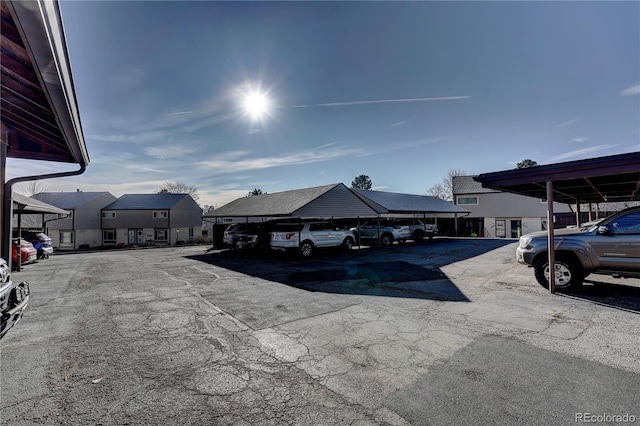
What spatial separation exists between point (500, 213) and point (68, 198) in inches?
2237

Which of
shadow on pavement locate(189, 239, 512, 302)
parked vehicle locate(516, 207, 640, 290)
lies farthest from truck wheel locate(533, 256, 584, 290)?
shadow on pavement locate(189, 239, 512, 302)

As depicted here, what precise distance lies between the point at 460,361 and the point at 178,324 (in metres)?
4.71

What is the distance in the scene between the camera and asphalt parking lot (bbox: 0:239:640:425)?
9.47 ft

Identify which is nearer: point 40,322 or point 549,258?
point 40,322

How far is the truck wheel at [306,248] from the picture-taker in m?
15.0

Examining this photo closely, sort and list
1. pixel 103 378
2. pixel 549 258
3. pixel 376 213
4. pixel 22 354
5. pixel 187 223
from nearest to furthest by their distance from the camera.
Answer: pixel 103 378, pixel 22 354, pixel 549 258, pixel 376 213, pixel 187 223

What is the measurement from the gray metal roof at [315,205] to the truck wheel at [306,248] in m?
1.45

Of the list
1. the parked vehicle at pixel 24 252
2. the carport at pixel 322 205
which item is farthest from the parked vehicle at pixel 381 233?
the parked vehicle at pixel 24 252

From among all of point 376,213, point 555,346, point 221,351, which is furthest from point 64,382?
point 376,213

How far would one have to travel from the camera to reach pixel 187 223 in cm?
4669

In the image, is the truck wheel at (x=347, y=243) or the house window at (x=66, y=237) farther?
the house window at (x=66, y=237)

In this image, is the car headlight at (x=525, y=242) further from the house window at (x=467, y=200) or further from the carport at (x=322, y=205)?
the house window at (x=467, y=200)

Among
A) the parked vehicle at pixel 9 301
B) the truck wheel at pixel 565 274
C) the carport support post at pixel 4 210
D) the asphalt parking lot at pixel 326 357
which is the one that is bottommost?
the asphalt parking lot at pixel 326 357

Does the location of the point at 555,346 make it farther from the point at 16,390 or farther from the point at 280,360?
the point at 16,390
